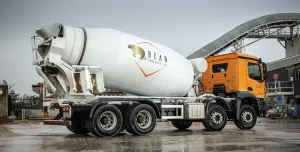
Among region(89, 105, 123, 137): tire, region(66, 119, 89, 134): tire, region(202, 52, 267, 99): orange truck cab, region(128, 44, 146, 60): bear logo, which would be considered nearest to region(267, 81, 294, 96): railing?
region(202, 52, 267, 99): orange truck cab

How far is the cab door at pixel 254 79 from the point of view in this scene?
17.3 meters

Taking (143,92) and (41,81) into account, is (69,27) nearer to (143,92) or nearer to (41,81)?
(41,81)

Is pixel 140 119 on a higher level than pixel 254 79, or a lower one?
lower

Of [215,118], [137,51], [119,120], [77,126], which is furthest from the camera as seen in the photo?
[215,118]

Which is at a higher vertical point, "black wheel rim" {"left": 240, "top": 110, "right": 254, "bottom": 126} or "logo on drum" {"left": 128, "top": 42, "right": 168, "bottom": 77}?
"logo on drum" {"left": 128, "top": 42, "right": 168, "bottom": 77}

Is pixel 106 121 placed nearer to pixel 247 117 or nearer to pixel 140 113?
pixel 140 113

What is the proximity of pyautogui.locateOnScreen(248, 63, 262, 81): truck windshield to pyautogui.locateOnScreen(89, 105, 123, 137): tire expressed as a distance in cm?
688

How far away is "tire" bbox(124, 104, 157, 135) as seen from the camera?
13.4 m

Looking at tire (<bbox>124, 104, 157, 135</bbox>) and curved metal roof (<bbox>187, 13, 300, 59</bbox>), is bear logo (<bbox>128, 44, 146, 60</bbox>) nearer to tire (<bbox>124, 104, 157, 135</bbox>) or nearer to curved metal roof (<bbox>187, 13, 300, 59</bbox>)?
tire (<bbox>124, 104, 157, 135</bbox>)

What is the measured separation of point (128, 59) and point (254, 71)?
6485 millimetres

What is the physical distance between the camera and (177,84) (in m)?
15.6

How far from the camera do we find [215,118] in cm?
1622

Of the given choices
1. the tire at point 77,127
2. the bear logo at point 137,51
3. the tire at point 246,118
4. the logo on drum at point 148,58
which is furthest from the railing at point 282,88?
the tire at point 77,127

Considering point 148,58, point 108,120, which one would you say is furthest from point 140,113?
point 148,58
